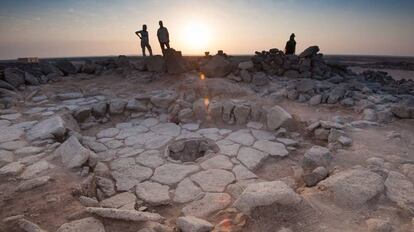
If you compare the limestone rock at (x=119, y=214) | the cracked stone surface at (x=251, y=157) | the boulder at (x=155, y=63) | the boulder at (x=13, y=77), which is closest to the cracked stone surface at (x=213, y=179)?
the cracked stone surface at (x=251, y=157)

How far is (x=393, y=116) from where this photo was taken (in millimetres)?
5941

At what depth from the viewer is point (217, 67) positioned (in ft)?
28.0

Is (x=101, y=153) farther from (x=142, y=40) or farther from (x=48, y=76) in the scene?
(x=142, y=40)

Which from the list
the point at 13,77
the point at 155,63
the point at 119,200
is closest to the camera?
the point at 119,200

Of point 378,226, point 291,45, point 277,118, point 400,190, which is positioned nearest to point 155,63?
point 277,118

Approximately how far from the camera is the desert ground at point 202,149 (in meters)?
2.80

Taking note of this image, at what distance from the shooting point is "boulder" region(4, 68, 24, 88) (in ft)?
25.1

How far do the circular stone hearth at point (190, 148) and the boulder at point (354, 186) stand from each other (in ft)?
8.03

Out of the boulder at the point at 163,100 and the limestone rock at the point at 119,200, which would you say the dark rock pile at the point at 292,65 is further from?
the limestone rock at the point at 119,200

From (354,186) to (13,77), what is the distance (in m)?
9.12

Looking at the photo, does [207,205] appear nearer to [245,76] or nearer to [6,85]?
[245,76]

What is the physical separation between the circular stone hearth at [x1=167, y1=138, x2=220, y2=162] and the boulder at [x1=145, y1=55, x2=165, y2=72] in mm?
4227

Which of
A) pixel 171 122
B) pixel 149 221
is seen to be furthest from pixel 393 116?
pixel 149 221

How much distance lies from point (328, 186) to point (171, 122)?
4154 mm
